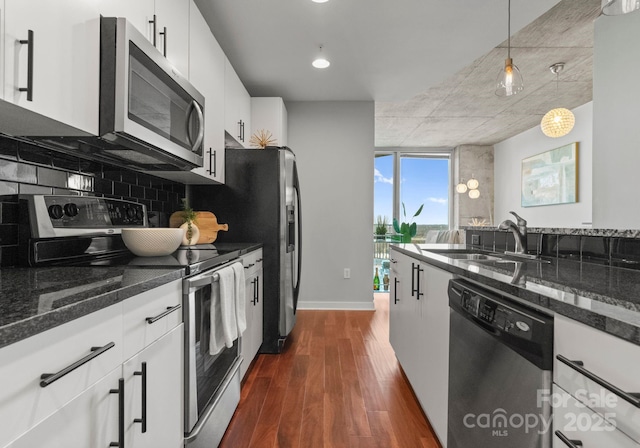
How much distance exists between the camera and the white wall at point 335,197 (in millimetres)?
4152

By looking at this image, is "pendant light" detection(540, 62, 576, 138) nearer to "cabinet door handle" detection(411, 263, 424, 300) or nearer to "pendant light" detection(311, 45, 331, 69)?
"pendant light" detection(311, 45, 331, 69)

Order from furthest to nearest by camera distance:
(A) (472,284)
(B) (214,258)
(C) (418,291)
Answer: (C) (418,291) < (B) (214,258) < (A) (472,284)

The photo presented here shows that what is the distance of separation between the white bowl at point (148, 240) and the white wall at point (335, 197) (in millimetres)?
2614

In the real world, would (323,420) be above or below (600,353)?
below

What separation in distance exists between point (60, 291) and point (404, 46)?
2.89 m

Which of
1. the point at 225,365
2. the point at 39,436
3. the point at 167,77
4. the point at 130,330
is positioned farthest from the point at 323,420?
the point at 167,77

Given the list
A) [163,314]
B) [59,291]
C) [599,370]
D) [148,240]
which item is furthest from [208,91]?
[599,370]

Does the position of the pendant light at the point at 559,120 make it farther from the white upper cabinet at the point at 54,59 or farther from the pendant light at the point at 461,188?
the white upper cabinet at the point at 54,59

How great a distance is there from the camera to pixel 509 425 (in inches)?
36.1

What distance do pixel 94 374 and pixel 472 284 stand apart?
1.13 meters

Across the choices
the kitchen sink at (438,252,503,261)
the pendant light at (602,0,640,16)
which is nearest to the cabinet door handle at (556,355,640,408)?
the kitchen sink at (438,252,503,261)

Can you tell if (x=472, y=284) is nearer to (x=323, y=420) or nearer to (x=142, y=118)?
(x=323, y=420)

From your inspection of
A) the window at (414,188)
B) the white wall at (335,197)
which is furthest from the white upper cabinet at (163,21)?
the window at (414,188)

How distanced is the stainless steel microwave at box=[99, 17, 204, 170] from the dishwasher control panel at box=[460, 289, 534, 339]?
1342 mm
